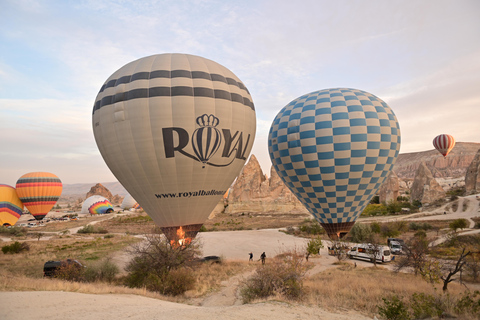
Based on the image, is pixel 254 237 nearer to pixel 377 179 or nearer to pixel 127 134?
pixel 377 179

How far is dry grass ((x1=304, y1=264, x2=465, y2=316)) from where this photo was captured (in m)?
9.50

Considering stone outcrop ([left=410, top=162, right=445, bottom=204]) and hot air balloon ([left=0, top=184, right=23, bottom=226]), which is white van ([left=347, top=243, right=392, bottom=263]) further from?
hot air balloon ([left=0, top=184, right=23, bottom=226])

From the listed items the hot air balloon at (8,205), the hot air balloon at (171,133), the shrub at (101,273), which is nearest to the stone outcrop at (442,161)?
the hot air balloon at (8,205)

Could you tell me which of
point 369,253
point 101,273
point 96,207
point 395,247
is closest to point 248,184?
point 96,207

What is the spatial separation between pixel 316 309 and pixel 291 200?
52.8 m

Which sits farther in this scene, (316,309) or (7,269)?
(7,269)

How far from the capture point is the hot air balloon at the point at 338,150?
→ 1648 cm

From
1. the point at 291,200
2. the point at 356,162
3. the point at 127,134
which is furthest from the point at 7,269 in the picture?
the point at 291,200

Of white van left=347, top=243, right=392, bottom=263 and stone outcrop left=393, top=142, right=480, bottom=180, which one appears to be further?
stone outcrop left=393, top=142, right=480, bottom=180

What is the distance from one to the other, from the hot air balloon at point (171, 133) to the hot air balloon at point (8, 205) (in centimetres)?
3838

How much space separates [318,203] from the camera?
57.4 ft

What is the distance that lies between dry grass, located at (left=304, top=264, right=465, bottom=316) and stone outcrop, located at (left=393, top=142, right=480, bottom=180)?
5174 inches

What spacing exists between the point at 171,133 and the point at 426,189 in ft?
189

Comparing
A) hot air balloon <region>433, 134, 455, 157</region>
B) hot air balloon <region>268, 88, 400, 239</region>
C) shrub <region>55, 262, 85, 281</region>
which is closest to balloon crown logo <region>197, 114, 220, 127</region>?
hot air balloon <region>268, 88, 400, 239</region>
